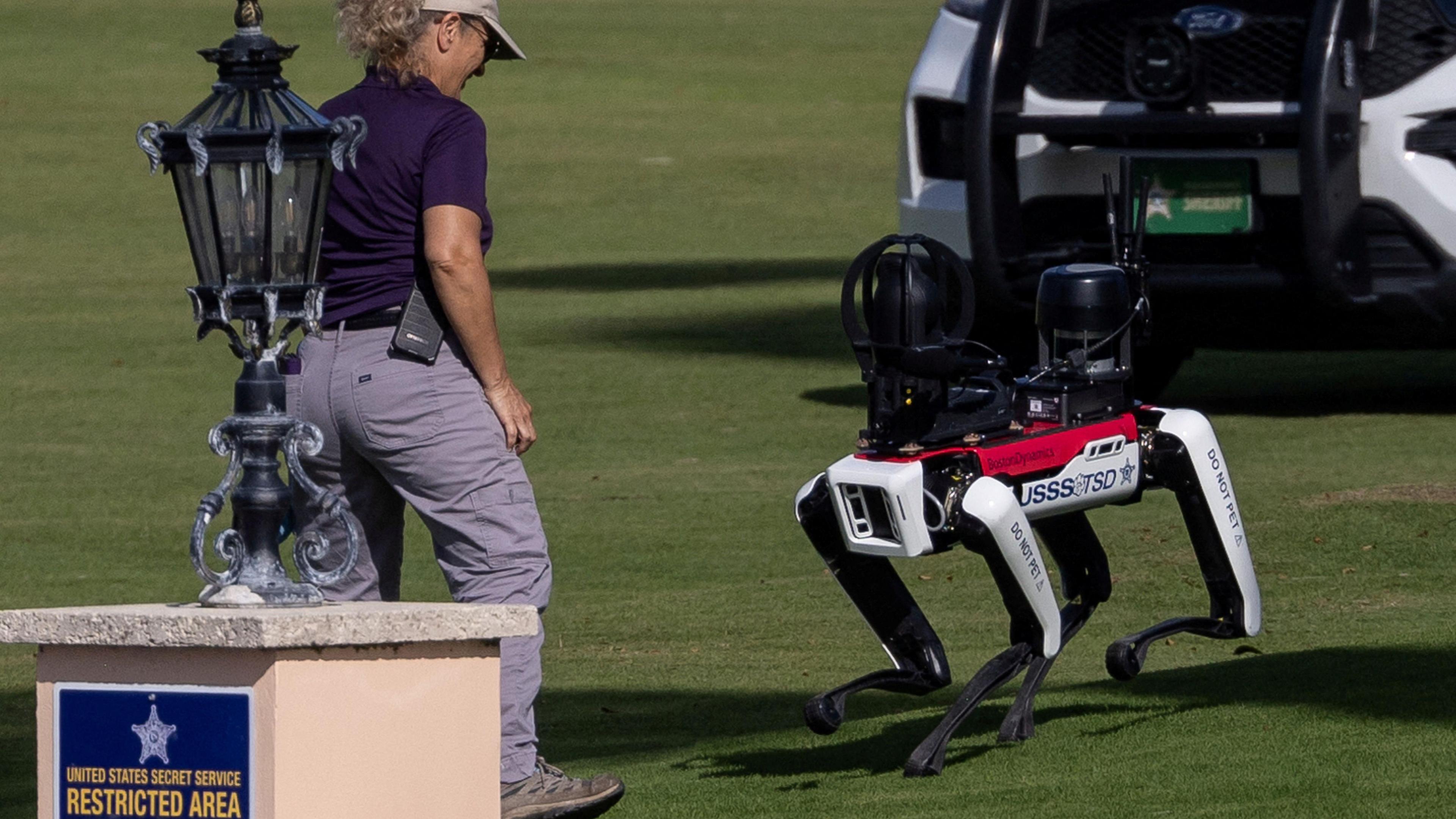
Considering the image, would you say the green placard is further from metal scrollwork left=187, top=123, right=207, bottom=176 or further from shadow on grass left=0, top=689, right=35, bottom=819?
metal scrollwork left=187, top=123, right=207, bottom=176

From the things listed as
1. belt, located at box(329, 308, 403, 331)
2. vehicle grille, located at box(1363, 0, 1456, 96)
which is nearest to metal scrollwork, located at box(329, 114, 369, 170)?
belt, located at box(329, 308, 403, 331)

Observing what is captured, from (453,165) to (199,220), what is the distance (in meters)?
1.14

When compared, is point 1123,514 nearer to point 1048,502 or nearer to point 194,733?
point 1048,502

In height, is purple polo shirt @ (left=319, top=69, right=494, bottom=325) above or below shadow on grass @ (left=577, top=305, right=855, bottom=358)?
above

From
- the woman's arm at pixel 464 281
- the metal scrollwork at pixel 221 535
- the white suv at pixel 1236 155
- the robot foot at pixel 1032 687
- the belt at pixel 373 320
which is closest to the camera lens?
the metal scrollwork at pixel 221 535

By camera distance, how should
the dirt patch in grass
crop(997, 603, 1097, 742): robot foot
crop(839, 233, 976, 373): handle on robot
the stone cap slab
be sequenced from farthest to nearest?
the dirt patch in grass, crop(997, 603, 1097, 742): robot foot, crop(839, 233, 976, 373): handle on robot, the stone cap slab

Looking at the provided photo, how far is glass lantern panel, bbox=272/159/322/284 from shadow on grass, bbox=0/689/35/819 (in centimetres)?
206

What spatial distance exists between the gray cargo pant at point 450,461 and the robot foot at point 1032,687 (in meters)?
1.16

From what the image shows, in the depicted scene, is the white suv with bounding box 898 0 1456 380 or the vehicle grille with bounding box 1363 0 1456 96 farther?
the vehicle grille with bounding box 1363 0 1456 96

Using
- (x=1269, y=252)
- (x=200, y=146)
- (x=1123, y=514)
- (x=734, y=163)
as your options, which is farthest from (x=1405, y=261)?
(x=734, y=163)

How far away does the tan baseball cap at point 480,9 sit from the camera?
18.9ft

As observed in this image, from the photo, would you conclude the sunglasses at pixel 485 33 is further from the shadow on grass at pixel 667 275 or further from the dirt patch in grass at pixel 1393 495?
the shadow on grass at pixel 667 275

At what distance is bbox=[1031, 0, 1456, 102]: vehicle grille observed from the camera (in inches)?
448

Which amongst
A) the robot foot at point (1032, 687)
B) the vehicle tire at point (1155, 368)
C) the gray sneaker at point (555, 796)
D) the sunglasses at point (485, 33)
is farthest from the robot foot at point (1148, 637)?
the vehicle tire at point (1155, 368)
